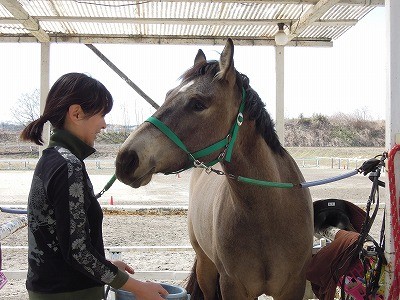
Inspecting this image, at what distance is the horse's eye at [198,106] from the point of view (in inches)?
86.7

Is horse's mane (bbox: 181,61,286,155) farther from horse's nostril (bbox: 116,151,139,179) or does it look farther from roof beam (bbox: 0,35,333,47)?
roof beam (bbox: 0,35,333,47)

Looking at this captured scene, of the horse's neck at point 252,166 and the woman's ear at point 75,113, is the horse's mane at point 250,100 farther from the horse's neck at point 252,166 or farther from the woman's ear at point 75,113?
the woman's ear at point 75,113

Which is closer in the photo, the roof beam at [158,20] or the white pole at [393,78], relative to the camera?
the white pole at [393,78]

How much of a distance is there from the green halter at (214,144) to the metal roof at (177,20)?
2665mm

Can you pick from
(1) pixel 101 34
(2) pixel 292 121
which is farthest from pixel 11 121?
(1) pixel 101 34

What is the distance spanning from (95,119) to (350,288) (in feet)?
5.81

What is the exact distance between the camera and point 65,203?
1.46m

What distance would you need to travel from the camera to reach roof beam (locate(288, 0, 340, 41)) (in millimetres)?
4496

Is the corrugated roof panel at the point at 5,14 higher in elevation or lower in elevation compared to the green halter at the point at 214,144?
higher

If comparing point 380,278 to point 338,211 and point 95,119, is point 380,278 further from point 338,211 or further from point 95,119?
point 95,119

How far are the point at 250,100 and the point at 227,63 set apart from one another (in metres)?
0.28

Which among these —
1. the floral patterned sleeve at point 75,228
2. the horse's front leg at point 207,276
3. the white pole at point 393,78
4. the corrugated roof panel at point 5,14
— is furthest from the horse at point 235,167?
the corrugated roof panel at point 5,14

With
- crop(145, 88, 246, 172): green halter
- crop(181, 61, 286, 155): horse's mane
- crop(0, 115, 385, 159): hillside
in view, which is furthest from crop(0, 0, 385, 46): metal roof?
crop(0, 115, 385, 159): hillside

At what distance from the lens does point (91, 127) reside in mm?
1719
